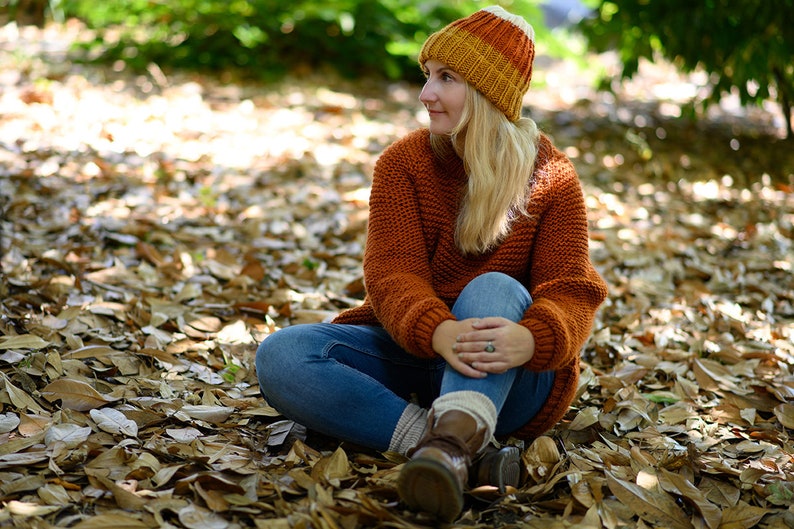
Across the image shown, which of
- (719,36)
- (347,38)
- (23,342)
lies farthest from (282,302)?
(347,38)

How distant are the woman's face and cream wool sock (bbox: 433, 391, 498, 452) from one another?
0.73m

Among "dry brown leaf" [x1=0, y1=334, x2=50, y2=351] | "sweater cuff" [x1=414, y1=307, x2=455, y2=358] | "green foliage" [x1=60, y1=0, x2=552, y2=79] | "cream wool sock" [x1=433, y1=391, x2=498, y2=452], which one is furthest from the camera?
"green foliage" [x1=60, y1=0, x2=552, y2=79]

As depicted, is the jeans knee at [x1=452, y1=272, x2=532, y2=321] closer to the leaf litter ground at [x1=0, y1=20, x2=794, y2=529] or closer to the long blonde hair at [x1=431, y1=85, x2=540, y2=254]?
the long blonde hair at [x1=431, y1=85, x2=540, y2=254]

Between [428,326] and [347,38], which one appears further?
[347,38]

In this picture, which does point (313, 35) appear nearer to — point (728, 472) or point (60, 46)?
point (60, 46)

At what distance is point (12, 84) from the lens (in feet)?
17.1

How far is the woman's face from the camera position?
212cm

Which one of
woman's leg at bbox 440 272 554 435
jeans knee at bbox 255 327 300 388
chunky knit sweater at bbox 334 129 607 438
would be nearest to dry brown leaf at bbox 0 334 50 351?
jeans knee at bbox 255 327 300 388

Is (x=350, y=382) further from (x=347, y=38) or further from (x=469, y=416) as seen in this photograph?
(x=347, y=38)

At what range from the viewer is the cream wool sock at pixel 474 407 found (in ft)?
5.99

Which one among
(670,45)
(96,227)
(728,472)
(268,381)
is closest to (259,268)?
(96,227)

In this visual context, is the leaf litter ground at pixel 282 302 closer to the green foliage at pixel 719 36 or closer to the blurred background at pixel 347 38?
the blurred background at pixel 347 38

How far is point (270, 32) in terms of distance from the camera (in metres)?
6.04

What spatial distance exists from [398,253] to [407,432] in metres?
0.47
